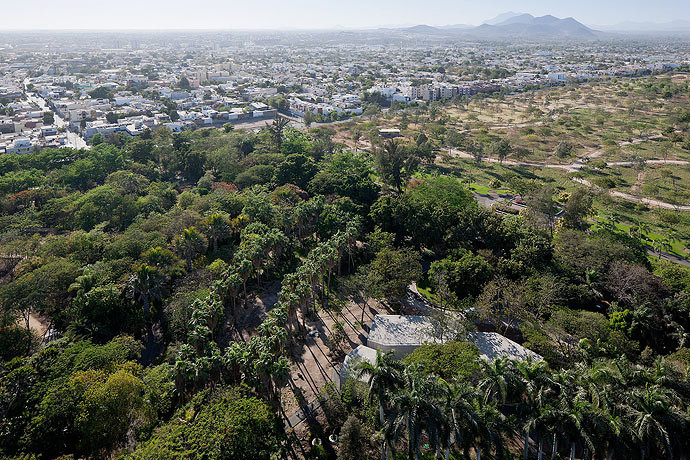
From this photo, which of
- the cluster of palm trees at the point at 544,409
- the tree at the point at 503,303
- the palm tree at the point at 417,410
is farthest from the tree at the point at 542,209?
the palm tree at the point at 417,410

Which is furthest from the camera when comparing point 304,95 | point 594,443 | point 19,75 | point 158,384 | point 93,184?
point 19,75

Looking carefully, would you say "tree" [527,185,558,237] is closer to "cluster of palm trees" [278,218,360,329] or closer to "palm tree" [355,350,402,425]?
"cluster of palm trees" [278,218,360,329]

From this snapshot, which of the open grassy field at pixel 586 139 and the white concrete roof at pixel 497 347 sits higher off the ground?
the open grassy field at pixel 586 139

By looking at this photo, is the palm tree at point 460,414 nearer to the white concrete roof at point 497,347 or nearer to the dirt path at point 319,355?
the white concrete roof at point 497,347

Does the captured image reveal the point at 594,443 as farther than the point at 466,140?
No

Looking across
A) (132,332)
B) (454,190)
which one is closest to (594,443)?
(132,332)

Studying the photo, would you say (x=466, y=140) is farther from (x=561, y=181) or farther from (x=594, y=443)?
(x=594, y=443)
